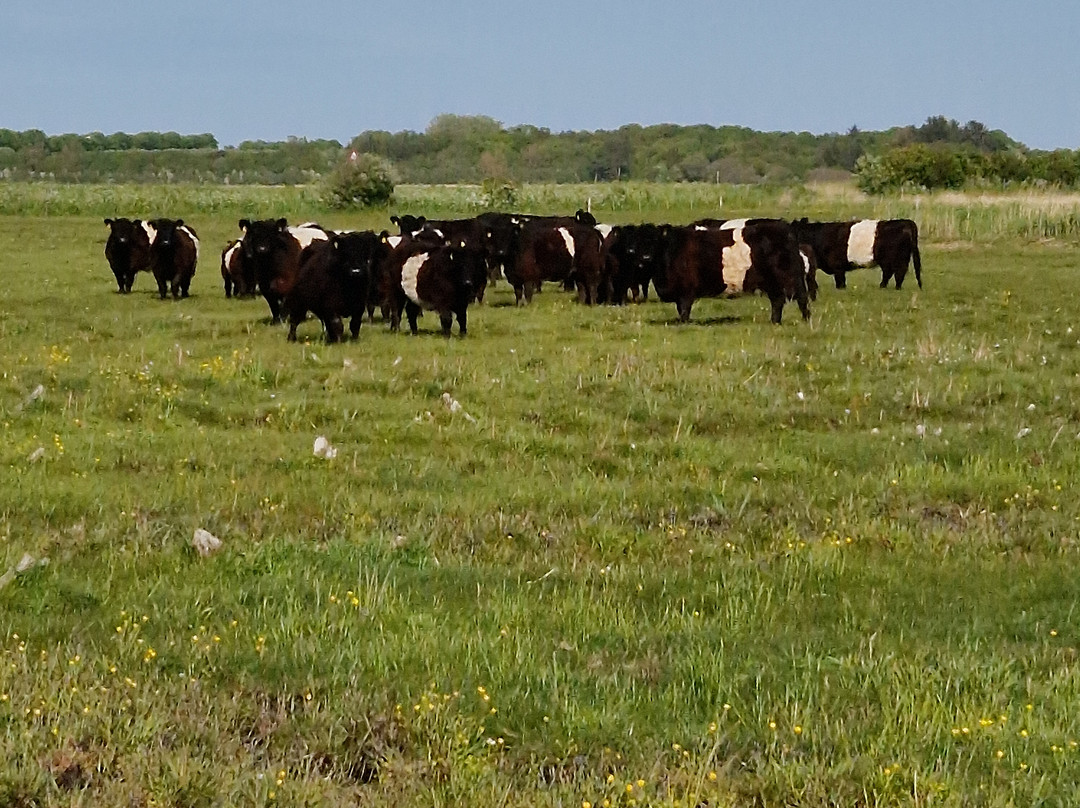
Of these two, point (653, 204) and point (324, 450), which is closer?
point (324, 450)

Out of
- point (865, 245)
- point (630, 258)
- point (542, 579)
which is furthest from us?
point (865, 245)

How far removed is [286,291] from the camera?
16.8 m

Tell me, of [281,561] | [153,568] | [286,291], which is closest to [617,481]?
[281,561]

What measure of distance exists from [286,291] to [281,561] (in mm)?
11276

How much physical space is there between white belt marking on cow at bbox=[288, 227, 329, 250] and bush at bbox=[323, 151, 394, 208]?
105 ft

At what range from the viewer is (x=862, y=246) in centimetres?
2394

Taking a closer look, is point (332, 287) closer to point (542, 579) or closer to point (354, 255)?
point (354, 255)

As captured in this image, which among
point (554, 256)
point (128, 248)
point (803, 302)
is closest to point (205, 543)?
point (803, 302)

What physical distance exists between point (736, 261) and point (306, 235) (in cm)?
644

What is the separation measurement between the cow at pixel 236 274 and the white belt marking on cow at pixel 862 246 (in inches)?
460

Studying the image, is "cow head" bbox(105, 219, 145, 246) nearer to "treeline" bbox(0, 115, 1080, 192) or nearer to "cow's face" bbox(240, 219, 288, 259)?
"cow's face" bbox(240, 219, 288, 259)

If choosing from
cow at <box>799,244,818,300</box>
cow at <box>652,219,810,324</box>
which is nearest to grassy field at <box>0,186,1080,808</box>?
cow at <box>652,219,810,324</box>

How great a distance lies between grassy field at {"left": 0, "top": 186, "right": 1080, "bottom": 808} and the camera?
12.8 feet

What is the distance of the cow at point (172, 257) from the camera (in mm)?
21453
